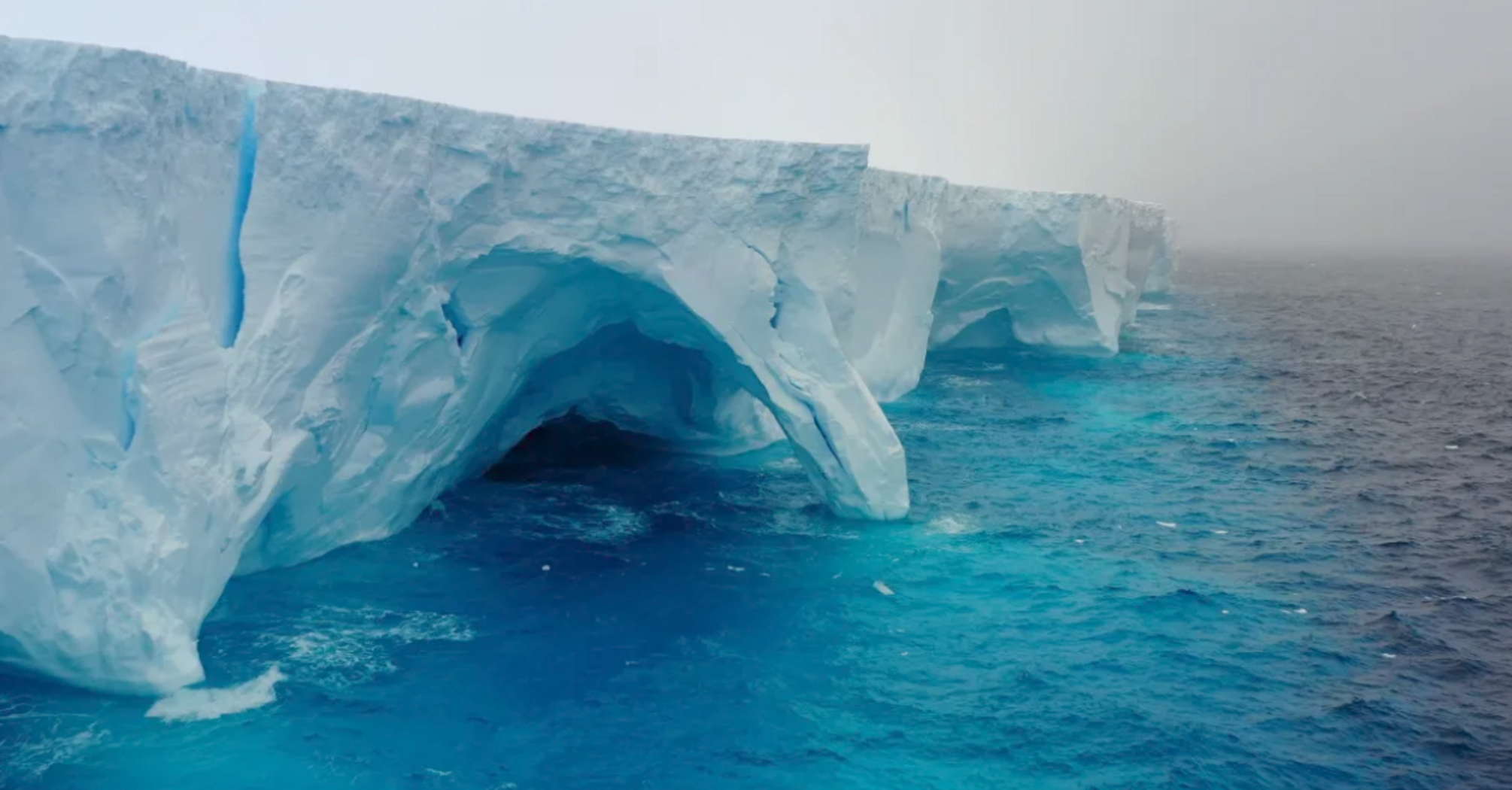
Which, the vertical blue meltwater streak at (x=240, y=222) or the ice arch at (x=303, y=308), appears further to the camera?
the vertical blue meltwater streak at (x=240, y=222)

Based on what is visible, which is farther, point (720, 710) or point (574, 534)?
point (574, 534)

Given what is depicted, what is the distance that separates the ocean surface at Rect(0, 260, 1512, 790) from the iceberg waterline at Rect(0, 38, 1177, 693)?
0.77 metres

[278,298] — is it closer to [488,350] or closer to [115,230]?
[115,230]

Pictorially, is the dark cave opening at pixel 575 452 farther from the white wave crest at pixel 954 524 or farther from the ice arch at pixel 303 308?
the white wave crest at pixel 954 524

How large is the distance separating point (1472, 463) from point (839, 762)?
14.3 metres

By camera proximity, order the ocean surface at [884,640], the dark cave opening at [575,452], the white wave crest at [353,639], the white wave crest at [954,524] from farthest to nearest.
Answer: the dark cave opening at [575,452]
the white wave crest at [954,524]
the white wave crest at [353,639]
the ocean surface at [884,640]

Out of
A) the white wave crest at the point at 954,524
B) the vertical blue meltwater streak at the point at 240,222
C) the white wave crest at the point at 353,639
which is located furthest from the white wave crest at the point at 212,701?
the white wave crest at the point at 954,524

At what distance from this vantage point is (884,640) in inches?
392

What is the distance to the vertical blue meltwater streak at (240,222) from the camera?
9.45 m

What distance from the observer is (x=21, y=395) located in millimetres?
7758

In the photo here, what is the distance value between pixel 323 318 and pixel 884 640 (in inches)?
235

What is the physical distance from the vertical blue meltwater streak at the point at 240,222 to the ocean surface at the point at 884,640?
2661 millimetres

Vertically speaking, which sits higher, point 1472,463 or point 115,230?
point 115,230

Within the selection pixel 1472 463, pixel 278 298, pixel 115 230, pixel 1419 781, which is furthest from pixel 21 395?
pixel 1472 463
